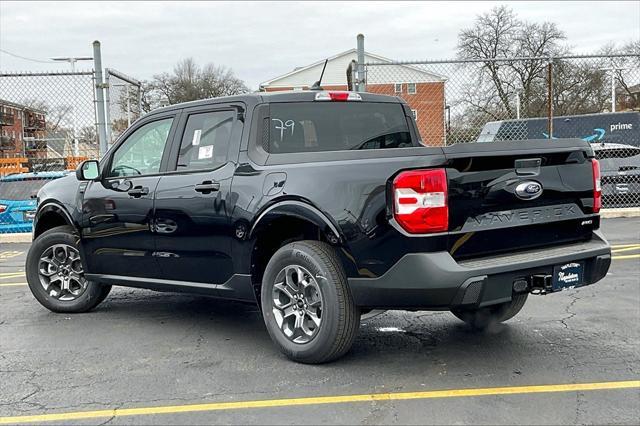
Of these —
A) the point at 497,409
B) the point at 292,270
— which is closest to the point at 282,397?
the point at 292,270

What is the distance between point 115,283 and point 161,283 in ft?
1.93

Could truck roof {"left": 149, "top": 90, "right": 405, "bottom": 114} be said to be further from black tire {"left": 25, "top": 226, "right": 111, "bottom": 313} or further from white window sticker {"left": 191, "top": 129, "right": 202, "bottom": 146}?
black tire {"left": 25, "top": 226, "right": 111, "bottom": 313}

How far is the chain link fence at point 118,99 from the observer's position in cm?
1041

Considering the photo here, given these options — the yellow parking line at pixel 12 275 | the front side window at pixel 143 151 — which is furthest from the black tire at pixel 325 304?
the yellow parking line at pixel 12 275

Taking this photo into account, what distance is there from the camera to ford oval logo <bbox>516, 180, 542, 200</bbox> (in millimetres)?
3947

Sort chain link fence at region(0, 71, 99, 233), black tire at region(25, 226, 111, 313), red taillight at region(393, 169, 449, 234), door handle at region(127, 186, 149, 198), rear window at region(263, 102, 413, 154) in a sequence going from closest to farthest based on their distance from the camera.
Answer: red taillight at region(393, 169, 449, 234) → rear window at region(263, 102, 413, 154) → door handle at region(127, 186, 149, 198) → black tire at region(25, 226, 111, 313) → chain link fence at region(0, 71, 99, 233)

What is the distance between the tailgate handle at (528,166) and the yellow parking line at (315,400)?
4.23 ft

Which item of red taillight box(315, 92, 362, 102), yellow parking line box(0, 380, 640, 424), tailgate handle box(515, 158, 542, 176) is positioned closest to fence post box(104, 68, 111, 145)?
red taillight box(315, 92, 362, 102)

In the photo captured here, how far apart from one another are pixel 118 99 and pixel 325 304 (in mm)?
8550

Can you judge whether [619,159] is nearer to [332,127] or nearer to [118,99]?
[118,99]

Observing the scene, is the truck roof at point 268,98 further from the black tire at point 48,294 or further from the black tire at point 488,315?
the black tire at point 488,315

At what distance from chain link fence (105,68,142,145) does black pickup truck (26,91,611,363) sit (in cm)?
504

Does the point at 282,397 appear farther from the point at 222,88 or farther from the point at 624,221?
the point at 222,88

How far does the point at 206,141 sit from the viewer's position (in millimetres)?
4945
